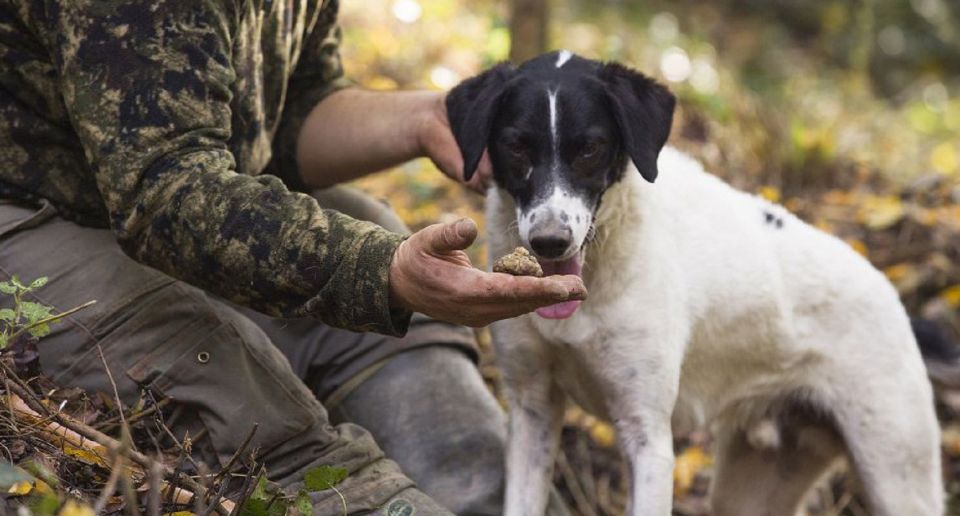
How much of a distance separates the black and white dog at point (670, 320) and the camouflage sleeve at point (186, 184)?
56 cm

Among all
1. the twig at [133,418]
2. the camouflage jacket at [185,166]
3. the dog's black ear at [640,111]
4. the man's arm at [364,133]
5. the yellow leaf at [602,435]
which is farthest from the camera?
the yellow leaf at [602,435]

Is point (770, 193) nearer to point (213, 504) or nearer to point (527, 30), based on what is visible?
point (527, 30)

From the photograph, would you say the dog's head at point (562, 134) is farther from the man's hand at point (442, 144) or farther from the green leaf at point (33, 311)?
the green leaf at point (33, 311)

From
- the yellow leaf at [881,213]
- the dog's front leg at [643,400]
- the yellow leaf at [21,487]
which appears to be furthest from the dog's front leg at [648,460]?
the yellow leaf at [881,213]

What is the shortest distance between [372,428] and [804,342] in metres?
1.40

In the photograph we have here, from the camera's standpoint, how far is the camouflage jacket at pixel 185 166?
2.48 m

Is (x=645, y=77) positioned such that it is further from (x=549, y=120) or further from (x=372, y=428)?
(x=372, y=428)

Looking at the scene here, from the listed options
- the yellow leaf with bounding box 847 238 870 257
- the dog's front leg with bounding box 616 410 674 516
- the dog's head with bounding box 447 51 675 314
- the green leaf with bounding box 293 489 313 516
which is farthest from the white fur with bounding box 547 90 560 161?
the yellow leaf with bounding box 847 238 870 257

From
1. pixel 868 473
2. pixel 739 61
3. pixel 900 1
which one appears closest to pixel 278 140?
pixel 868 473

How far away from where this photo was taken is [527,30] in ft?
18.9

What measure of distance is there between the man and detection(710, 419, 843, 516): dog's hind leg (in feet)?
3.18

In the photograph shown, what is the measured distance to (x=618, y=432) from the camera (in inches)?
127

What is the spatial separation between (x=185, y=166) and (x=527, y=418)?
4.38ft

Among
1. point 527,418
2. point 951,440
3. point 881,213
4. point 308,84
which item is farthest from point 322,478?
point 881,213
